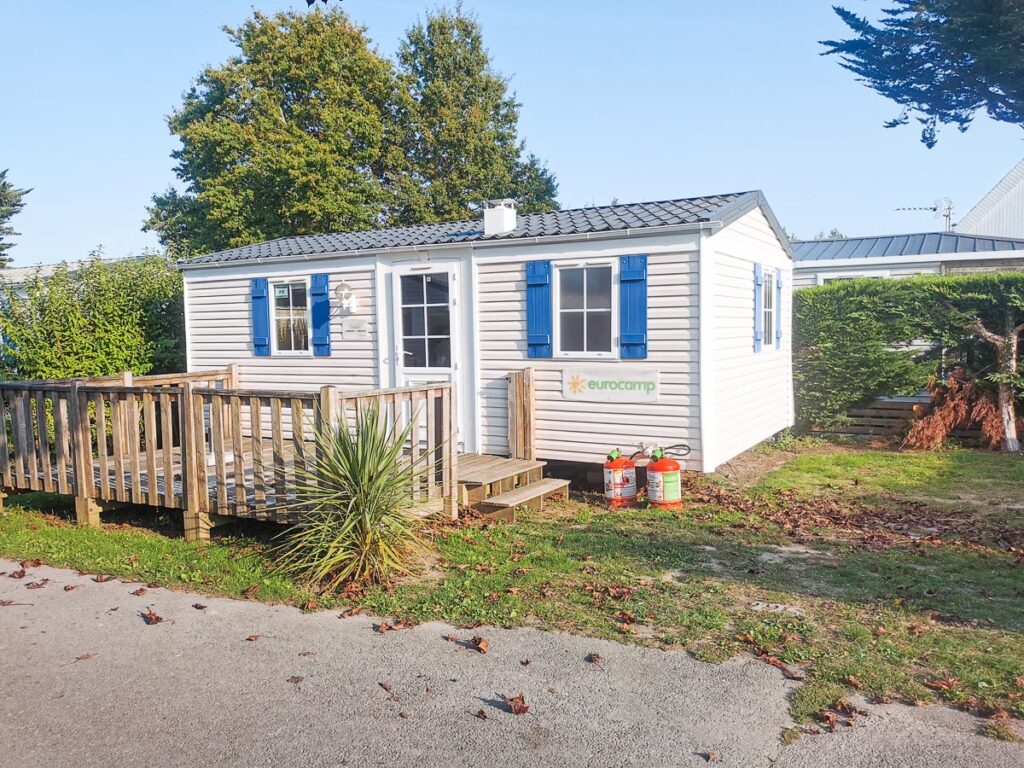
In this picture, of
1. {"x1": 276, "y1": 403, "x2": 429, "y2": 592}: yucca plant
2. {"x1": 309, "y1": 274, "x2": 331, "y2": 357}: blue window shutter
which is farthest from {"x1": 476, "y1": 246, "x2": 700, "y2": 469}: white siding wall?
{"x1": 276, "y1": 403, "x2": 429, "y2": 592}: yucca plant

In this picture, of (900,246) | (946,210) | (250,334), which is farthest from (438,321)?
(946,210)

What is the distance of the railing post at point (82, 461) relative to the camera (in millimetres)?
7383

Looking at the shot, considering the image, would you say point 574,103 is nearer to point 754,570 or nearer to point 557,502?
point 557,502

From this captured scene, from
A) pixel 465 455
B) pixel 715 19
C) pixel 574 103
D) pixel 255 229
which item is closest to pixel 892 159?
pixel 574 103

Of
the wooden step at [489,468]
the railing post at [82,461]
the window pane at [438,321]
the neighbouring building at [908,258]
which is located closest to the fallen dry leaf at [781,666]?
the wooden step at [489,468]

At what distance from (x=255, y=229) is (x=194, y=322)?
11.5 m

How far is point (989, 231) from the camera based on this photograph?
3150 cm

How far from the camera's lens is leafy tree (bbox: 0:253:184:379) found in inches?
435

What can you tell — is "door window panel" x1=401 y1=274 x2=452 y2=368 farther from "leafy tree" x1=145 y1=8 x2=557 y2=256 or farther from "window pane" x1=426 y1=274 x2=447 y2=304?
"leafy tree" x1=145 y1=8 x2=557 y2=256

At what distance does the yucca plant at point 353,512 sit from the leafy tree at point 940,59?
51.0ft

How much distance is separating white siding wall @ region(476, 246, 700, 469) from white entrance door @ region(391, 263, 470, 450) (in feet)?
1.01

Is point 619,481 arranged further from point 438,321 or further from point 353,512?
point 353,512

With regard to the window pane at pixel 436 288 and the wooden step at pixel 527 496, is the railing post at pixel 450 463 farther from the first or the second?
the window pane at pixel 436 288

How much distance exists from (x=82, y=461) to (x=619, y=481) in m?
4.96
